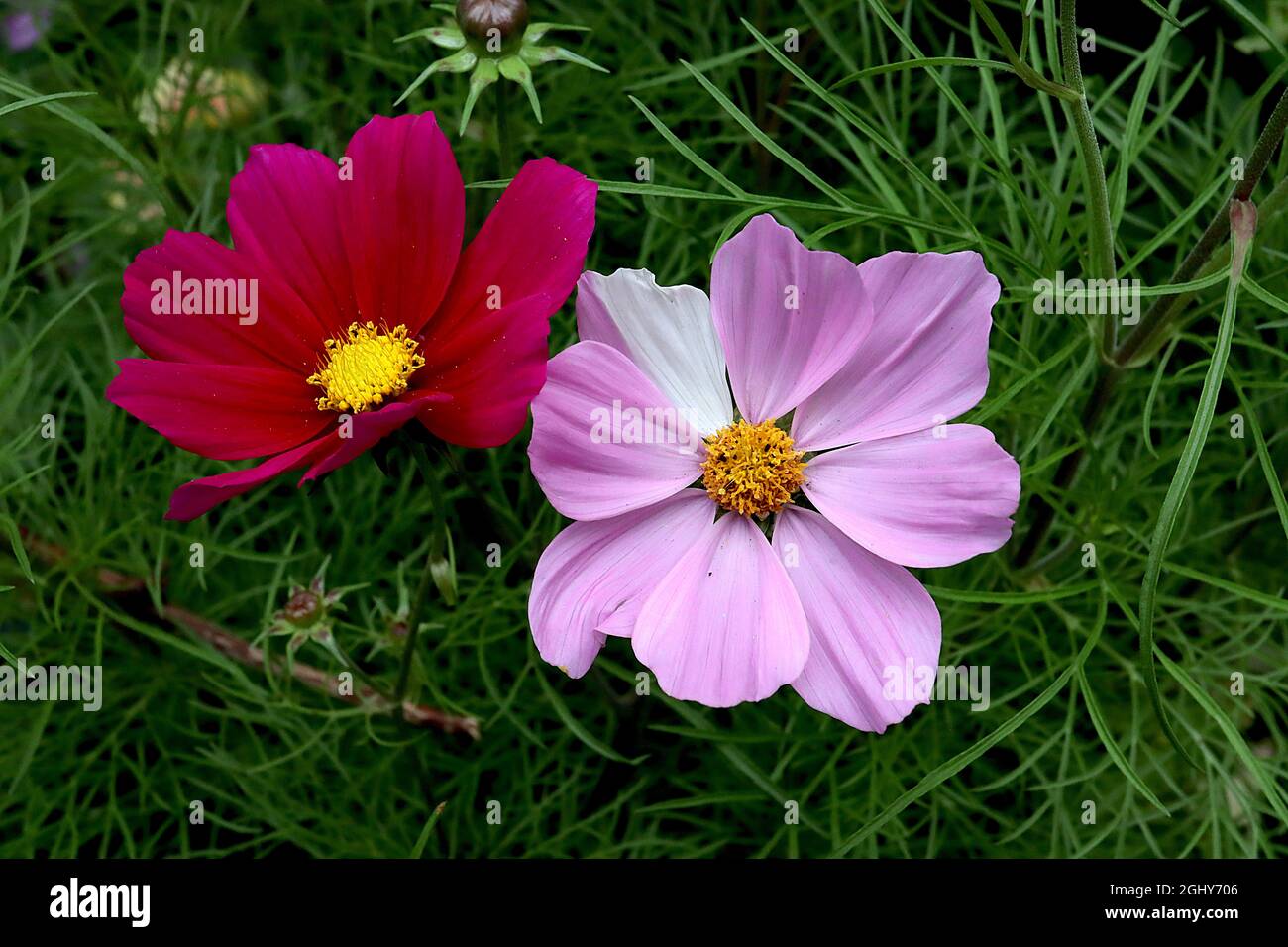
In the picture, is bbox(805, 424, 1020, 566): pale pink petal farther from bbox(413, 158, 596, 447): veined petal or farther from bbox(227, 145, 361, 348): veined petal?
bbox(227, 145, 361, 348): veined petal

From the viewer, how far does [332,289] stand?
60 centimetres

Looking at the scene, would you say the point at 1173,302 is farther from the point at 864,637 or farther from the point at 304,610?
the point at 304,610

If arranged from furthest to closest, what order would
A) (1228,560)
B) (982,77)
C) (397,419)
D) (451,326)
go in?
(1228,560), (982,77), (451,326), (397,419)

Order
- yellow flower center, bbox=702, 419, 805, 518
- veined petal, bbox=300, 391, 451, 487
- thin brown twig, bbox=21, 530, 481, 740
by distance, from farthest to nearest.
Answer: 1. thin brown twig, bbox=21, 530, 481, 740
2. yellow flower center, bbox=702, 419, 805, 518
3. veined petal, bbox=300, 391, 451, 487

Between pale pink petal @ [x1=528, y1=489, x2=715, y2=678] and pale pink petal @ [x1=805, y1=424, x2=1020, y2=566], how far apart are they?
0.07m

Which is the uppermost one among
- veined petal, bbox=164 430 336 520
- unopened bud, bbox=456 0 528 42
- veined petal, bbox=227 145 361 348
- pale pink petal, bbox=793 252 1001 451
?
unopened bud, bbox=456 0 528 42

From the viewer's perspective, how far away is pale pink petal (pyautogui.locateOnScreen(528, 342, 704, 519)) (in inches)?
20.6

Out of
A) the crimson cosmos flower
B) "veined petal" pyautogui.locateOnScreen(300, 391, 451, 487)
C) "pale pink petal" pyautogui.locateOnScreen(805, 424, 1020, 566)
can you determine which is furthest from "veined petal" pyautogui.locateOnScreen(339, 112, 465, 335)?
"pale pink petal" pyautogui.locateOnScreen(805, 424, 1020, 566)

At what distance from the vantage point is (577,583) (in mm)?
538

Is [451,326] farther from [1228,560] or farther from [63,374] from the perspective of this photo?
[1228,560]

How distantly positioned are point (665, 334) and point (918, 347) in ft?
0.38

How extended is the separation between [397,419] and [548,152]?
1.89 ft

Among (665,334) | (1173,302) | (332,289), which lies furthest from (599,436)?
(1173,302)

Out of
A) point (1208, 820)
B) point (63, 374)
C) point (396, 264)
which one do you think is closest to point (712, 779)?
point (1208, 820)
